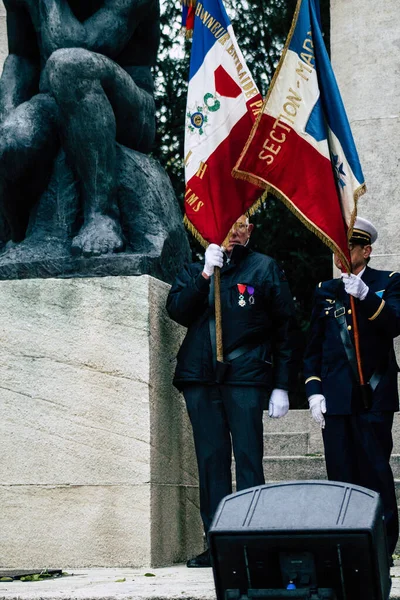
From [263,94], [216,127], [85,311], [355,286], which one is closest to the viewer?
[355,286]

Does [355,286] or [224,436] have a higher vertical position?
[355,286]

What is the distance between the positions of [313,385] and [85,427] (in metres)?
1.25

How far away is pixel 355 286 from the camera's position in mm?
6305

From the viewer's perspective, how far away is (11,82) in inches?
302

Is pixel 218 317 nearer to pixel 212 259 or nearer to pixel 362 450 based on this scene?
pixel 212 259

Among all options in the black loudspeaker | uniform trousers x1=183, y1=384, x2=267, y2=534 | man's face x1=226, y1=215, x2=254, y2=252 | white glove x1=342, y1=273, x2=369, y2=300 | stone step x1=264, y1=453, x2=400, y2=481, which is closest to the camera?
the black loudspeaker

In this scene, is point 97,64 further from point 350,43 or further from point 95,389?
point 350,43

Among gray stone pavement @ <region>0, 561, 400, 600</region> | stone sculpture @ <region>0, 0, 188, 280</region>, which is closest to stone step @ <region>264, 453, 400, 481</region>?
stone sculpture @ <region>0, 0, 188, 280</region>

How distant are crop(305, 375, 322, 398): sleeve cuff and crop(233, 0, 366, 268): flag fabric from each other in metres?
0.77

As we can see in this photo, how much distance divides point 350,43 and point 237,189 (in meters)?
5.59

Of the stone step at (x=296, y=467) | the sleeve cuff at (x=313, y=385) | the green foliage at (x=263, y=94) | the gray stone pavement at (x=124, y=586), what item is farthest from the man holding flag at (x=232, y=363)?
the green foliage at (x=263, y=94)

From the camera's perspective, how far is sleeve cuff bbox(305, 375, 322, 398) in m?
6.57

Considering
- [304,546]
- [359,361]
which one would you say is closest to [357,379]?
[359,361]

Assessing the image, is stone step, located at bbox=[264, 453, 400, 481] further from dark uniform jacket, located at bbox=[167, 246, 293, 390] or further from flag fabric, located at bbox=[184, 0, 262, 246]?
flag fabric, located at bbox=[184, 0, 262, 246]
